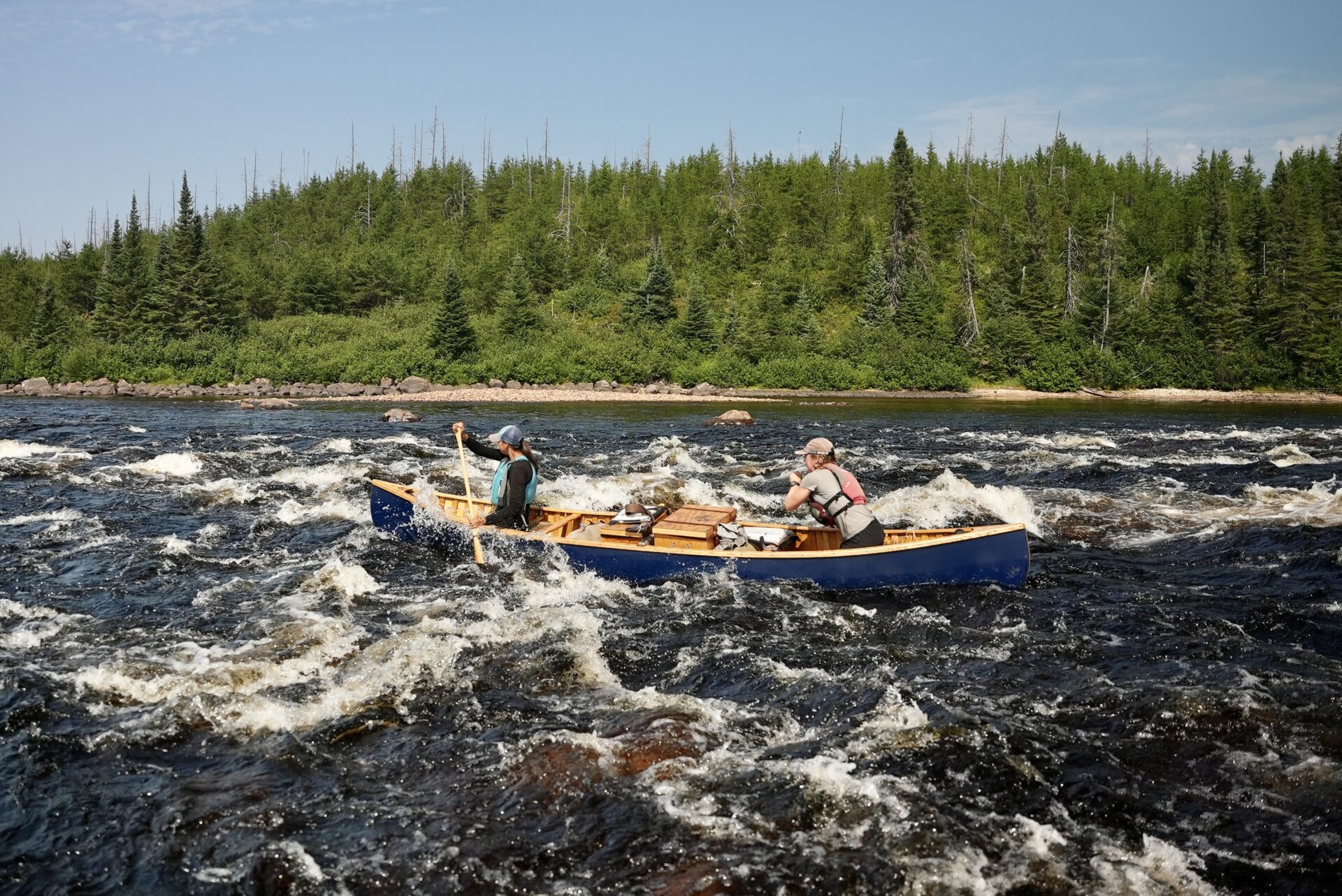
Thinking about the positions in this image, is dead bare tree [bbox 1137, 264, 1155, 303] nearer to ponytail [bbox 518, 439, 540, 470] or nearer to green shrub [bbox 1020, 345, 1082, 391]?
green shrub [bbox 1020, 345, 1082, 391]

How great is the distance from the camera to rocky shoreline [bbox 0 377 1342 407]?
53156 millimetres

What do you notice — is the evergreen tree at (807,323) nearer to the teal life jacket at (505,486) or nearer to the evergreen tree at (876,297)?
the evergreen tree at (876,297)

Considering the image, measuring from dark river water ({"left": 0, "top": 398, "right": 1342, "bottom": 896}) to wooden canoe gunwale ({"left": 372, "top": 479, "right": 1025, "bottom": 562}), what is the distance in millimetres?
473

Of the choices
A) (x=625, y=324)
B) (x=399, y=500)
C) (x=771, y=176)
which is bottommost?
(x=399, y=500)

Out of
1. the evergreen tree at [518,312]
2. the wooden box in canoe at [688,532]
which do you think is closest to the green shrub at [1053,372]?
the evergreen tree at [518,312]

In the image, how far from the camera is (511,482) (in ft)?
44.8

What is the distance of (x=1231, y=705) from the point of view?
817cm

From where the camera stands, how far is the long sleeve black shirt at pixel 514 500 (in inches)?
535

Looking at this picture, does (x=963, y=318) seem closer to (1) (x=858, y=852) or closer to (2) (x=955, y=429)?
(2) (x=955, y=429)

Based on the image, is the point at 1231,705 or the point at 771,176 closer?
the point at 1231,705

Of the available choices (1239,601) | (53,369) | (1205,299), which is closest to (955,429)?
(1239,601)

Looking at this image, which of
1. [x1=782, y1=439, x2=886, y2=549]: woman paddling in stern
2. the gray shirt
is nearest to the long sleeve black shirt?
[x1=782, y1=439, x2=886, y2=549]: woman paddling in stern

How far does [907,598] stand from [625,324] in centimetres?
→ 5815

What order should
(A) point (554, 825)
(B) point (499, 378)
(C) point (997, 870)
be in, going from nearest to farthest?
(C) point (997, 870) < (A) point (554, 825) < (B) point (499, 378)
